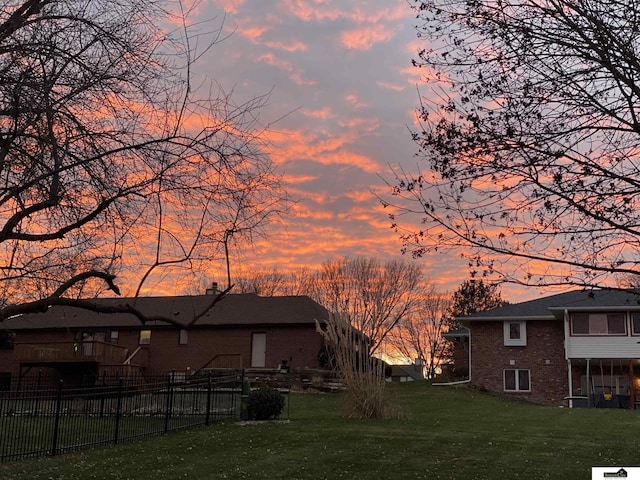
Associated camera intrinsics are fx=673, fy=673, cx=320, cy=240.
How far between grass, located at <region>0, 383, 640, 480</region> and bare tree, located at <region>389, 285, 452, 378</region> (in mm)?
35805

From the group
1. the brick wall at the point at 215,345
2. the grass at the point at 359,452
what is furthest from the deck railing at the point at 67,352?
the grass at the point at 359,452

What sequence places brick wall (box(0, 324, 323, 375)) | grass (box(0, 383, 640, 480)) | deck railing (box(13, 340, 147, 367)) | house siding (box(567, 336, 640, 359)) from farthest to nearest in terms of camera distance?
brick wall (box(0, 324, 323, 375))
house siding (box(567, 336, 640, 359))
deck railing (box(13, 340, 147, 367))
grass (box(0, 383, 640, 480))

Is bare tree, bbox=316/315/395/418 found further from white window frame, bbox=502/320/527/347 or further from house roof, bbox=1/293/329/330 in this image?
white window frame, bbox=502/320/527/347

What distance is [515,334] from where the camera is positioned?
35.1 m

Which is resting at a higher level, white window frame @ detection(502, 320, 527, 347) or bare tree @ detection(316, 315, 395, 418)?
white window frame @ detection(502, 320, 527, 347)

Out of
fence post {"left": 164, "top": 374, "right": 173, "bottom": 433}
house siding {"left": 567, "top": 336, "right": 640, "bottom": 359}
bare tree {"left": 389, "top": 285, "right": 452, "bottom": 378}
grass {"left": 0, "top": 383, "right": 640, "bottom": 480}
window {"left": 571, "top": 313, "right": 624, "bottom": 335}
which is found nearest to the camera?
grass {"left": 0, "top": 383, "right": 640, "bottom": 480}

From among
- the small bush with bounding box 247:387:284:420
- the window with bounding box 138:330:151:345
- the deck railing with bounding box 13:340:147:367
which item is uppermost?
the window with bounding box 138:330:151:345

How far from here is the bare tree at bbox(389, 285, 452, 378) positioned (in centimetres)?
5428

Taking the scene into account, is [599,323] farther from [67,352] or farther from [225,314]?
[67,352]

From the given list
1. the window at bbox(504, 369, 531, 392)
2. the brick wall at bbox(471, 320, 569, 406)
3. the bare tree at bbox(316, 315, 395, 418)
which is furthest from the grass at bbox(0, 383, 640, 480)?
the window at bbox(504, 369, 531, 392)

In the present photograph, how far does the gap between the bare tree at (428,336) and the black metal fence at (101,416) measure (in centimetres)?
3434

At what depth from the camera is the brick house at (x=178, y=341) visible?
3288 cm

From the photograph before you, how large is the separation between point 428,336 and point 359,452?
149 feet

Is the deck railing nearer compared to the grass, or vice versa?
the grass
